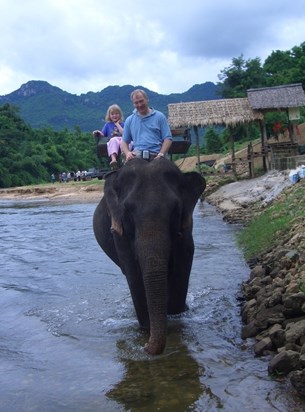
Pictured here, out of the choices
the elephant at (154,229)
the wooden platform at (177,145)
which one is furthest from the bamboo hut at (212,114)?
the elephant at (154,229)

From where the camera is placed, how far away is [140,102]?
7168mm

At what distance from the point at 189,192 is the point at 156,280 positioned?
133 centimetres

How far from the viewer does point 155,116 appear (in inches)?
289

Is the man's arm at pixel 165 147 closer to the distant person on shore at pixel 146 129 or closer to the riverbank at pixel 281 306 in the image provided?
the distant person on shore at pixel 146 129

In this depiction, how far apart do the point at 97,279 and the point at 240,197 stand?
12610 mm

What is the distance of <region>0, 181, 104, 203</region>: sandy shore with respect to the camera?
4059 cm

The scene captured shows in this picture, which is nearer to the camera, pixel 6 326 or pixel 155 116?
pixel 155 116

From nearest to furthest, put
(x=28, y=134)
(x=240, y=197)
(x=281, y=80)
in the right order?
(x=240, y=197)
(x=281, y=80)
(x=28, y=134)

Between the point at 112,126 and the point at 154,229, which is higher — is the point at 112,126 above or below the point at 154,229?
above

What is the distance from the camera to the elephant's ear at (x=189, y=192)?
6.72 meters

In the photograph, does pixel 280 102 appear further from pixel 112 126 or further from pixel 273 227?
pixel 112 126

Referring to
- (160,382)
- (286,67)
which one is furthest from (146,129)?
(286,67)

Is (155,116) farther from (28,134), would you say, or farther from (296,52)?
(28,134)

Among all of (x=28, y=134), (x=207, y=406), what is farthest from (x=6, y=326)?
(x=28, y=134)
